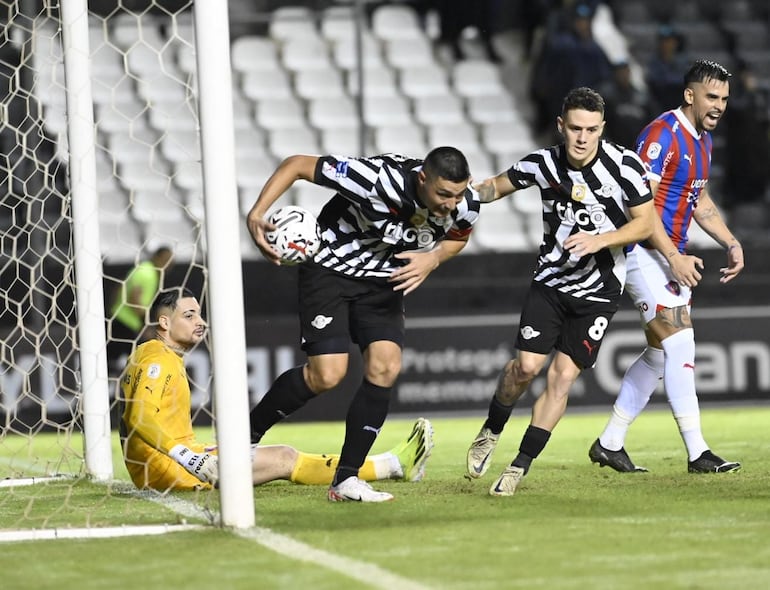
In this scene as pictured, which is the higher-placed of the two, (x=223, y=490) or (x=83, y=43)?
(x=83, y=43)

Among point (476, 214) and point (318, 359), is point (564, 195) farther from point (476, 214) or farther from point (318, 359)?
point (318, 359)

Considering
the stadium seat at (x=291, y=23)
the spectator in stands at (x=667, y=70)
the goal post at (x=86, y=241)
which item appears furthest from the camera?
the stadium seat at (x=291, y=23)

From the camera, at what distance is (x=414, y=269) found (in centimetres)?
607

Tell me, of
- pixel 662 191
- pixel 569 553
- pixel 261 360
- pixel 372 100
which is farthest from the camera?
pixel 372 100

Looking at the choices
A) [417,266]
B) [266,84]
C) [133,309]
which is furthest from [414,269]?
[266,84]

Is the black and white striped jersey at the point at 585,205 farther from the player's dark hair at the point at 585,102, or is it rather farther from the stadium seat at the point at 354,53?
the stadium seat at the point at 354,53

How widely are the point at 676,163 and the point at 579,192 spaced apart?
961mm

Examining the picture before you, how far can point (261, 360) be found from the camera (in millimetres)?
11438

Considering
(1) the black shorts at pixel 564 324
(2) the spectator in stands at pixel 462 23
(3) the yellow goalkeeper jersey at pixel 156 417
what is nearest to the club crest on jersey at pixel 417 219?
(1) the black shorts at pixel 564 324

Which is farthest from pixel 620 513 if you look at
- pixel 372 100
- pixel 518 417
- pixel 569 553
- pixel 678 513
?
pixel 372 100

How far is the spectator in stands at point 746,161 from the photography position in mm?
13977

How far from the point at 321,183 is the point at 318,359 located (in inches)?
31.4

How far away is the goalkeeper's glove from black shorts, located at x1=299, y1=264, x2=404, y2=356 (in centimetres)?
67

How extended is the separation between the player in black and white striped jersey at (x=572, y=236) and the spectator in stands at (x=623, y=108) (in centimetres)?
717
